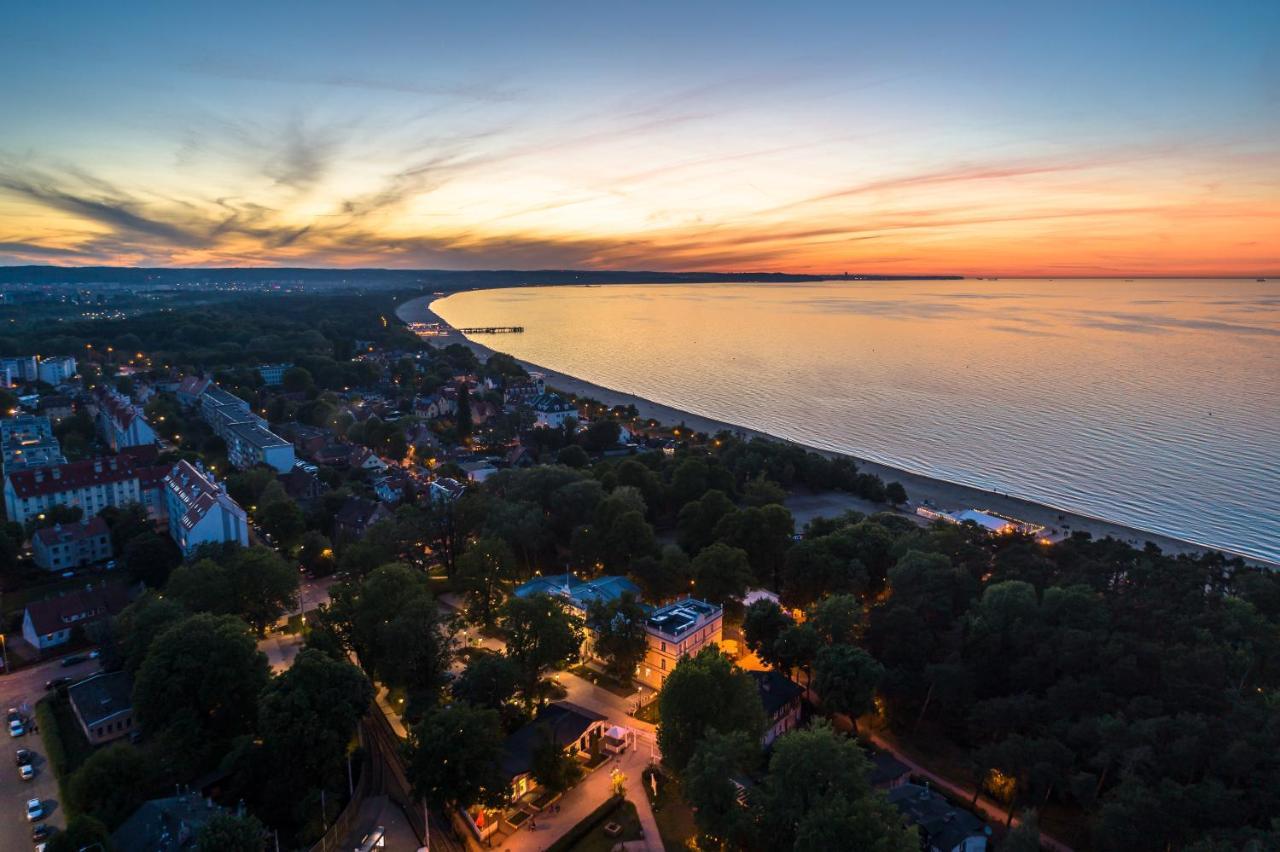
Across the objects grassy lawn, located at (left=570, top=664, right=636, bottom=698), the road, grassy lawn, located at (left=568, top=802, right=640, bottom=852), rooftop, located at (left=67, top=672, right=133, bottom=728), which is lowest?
grassy lawn, located at (left=570, top=664, right=636, bottom=698)

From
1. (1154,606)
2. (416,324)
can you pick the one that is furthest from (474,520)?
(416,324)

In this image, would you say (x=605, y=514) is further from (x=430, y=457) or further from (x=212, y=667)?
(x=430, y=457)

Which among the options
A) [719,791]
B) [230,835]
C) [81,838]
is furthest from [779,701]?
[81,838]

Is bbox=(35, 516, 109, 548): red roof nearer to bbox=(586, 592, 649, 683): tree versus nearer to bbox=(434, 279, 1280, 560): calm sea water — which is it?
bbox=(586, 592, 649, 683): tree

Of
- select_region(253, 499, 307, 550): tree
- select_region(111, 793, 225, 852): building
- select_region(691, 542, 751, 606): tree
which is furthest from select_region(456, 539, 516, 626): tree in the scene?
select_region(111, 793, 225, 852): building

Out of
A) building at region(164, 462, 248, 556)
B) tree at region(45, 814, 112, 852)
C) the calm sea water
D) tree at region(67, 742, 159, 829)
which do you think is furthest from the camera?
the calm sea water
